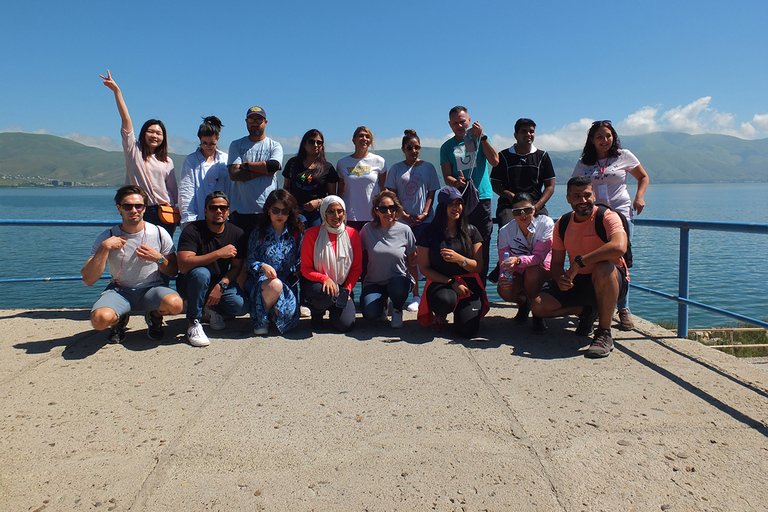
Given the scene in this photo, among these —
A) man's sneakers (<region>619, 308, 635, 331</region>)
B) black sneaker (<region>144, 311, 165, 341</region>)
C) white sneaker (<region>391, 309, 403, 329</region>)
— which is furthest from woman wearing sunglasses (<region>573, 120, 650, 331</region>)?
black sneaker (<region>144, 311, 165, 341</region>)

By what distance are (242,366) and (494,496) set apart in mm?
2292

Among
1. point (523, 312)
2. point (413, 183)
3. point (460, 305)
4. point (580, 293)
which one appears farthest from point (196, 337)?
point (580, 293)

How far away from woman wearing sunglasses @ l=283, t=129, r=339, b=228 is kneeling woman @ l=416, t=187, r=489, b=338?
1.32m

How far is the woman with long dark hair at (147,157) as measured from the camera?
4.90 m

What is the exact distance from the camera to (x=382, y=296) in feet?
16.0

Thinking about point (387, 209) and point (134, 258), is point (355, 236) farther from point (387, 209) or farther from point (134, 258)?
point (134, 258)

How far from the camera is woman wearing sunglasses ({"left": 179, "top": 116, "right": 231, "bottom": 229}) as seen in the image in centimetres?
498

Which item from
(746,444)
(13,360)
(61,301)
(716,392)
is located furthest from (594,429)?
(61,301)

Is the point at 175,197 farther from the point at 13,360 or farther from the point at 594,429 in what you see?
the point at 594,429

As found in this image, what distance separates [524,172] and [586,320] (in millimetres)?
1704

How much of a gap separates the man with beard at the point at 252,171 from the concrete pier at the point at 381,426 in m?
1.58

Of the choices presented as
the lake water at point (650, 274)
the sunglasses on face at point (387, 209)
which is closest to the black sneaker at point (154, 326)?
the sunglasses on face at point (387, 209)

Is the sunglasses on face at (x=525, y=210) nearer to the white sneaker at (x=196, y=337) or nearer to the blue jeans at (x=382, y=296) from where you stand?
the blue jeans at (x=382, y=296)

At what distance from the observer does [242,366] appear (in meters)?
3.77
